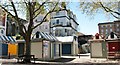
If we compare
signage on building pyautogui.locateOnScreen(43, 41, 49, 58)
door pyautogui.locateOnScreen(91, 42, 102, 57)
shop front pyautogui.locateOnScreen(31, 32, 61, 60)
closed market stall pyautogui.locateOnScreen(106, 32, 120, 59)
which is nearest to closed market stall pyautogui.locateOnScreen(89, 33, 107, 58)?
A: door pyautogui.locateOnScreen(91, 42, 102, 57)

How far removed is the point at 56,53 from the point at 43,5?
308 inches

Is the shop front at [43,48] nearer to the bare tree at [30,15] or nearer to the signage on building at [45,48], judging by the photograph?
the signage on building at [45,48]

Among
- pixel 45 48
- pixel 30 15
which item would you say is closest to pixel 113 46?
pixel 45 48

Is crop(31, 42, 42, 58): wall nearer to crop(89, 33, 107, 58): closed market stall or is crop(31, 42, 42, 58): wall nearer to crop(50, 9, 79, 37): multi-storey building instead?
crop(89, 33, 107, 58): closed market stall

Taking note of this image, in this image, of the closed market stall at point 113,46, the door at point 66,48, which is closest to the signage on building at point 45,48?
the closed market stall at point 113,46

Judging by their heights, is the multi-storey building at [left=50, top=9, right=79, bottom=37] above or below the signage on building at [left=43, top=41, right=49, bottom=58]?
above

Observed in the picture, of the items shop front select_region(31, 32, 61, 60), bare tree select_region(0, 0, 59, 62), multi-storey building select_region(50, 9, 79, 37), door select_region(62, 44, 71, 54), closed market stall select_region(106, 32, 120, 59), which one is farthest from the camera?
multi-storey building select_region(50, 9, 79, 37)

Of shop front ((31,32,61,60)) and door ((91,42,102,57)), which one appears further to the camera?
door ((91,42,102,57))

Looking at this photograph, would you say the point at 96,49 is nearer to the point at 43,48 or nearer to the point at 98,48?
the point at 98,48

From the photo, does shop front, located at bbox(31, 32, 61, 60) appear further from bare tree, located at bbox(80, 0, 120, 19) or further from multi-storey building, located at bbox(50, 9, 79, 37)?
multi-storey building, located at bbox(50, 9, 79, 37)

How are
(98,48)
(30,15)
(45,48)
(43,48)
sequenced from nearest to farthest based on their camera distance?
(30,15)
(43,48)
(45,48)
(98,48)

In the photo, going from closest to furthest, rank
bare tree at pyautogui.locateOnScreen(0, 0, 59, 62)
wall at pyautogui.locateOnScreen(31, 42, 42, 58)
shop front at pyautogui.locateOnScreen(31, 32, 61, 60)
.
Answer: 1. bare tree at pyautogui.locateOnScreen(0, 0, 59, 62)
2. shop front at pyautogui.locateOnScreen(31, 32, 61, 60)
3. wall at pyautogui.locateOnScreen(31, 42, 42, 58)

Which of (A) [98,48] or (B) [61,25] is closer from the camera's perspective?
(A) [98,48]

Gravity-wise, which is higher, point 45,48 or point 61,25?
point 61,25
